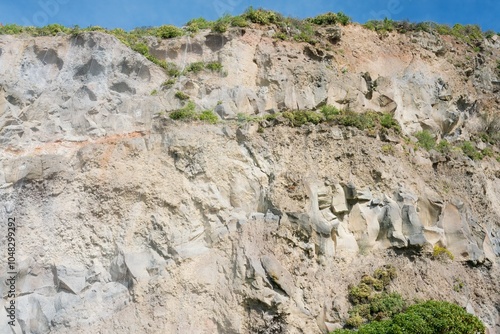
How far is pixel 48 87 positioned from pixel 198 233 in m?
9.20

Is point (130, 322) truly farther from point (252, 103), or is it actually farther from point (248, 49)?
point (248, 49)

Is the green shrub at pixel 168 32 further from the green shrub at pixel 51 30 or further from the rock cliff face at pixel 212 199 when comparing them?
the green shrub at pixel 51 30

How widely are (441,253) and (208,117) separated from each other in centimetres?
993

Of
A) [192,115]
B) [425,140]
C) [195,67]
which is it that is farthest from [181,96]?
[425,140]

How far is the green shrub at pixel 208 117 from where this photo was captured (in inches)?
746

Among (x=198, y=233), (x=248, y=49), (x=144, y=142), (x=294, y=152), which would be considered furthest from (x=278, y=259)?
(x=248, y=49)

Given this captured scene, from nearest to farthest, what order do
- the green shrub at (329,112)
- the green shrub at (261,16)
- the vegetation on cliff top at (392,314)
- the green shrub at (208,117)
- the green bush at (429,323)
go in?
the green bush at (429,323), the vegetation on cliff top at (392,314), the green shrub at (208,117), the green shrub at (329,112), the green shrub at (261,16)

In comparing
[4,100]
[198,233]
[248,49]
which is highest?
[248,49]

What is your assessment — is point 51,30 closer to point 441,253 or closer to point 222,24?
point 222,24

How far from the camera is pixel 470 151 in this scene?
23.3 m

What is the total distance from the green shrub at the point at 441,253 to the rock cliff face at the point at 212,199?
292 mm

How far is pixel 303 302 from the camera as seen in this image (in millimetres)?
15445

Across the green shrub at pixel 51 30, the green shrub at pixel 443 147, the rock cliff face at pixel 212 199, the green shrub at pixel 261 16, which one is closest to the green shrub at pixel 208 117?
the rock cliff face at pixel 212 199

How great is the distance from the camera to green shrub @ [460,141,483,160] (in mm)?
23141
